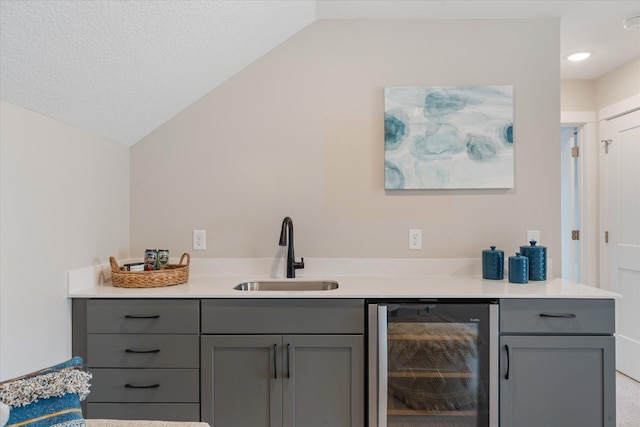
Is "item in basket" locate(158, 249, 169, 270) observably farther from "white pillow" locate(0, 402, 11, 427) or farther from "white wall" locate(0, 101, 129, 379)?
"white pillow" locate(0, 402, 11, 427)

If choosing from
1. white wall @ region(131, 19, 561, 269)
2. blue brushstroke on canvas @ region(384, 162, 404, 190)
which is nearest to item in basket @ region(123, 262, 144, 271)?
white wall @ region(131, 19, 561, 269)

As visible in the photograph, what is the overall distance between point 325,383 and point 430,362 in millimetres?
493

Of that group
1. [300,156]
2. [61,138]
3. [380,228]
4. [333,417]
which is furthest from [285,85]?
[333,417]

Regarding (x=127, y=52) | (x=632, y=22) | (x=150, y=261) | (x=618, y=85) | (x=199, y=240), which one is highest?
(x=632, y=22)

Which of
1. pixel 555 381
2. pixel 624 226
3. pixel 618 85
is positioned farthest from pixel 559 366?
pixel 618 85

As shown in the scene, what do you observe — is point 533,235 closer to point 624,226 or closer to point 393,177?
point 393,177

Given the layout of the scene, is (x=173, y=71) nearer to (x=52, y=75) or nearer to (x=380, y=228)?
(x=52, y=75)

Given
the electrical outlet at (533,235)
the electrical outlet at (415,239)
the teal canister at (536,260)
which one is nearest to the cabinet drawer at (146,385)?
the electrical outlet at (415,239)

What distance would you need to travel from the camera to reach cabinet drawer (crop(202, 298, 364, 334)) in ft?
6.21

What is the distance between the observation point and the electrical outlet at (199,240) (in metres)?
2.49

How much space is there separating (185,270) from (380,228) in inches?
45.3

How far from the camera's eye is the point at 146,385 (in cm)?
190

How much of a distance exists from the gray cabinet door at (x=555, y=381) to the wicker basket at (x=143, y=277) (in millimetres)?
1650

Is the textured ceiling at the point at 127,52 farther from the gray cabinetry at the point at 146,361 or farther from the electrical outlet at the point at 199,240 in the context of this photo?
the gray cabinetry at the point at 146,361
